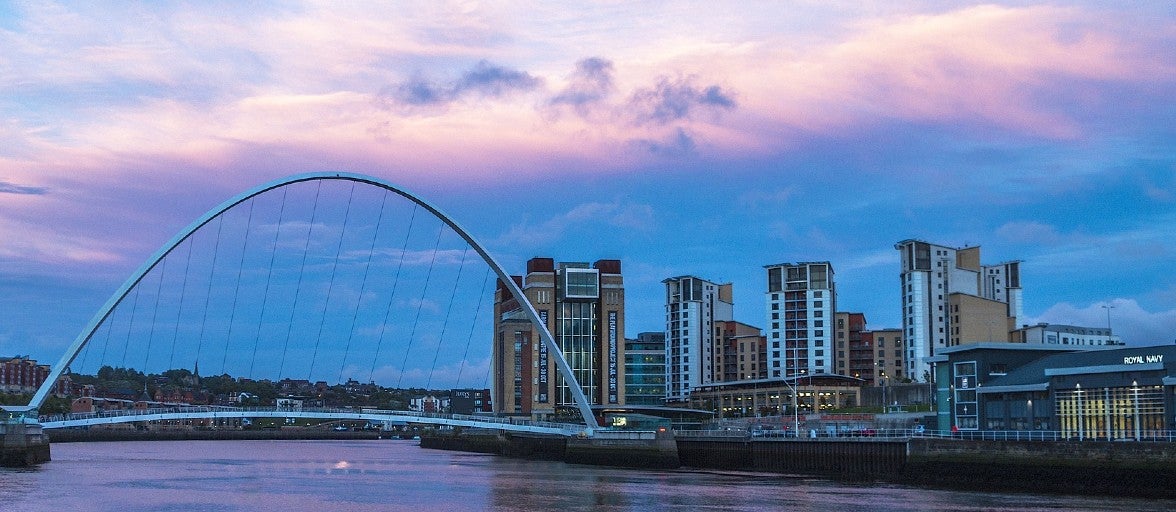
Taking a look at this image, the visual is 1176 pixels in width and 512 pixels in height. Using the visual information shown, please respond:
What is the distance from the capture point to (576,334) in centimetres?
14412

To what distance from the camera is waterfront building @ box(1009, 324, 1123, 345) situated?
486 feet

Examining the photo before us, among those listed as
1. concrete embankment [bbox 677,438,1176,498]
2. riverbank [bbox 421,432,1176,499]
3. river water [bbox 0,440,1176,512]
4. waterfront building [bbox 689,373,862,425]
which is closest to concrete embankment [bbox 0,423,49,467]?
river water [bbox 0,440,1176,512]

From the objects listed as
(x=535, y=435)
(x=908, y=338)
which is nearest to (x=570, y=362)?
(x=535, y=435)

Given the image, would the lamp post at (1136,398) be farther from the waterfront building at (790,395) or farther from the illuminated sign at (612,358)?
the waterfront building at (790,395)

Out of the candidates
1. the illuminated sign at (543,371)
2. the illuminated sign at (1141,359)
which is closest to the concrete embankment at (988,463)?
the illuminated sign at (1141,359)

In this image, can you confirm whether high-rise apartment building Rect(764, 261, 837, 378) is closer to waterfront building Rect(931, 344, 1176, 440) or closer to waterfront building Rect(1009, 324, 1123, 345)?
waterfront building Rect(1009, 324, 1123, 345)

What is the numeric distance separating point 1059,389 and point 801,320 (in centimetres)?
11062

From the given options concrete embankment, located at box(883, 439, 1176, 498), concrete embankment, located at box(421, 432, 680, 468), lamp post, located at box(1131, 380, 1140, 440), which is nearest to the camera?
concrete embankment, located at box(883, 439, 1176, 498)

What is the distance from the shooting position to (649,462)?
91438mm

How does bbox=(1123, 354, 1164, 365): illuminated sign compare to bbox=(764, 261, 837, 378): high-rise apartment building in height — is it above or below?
below

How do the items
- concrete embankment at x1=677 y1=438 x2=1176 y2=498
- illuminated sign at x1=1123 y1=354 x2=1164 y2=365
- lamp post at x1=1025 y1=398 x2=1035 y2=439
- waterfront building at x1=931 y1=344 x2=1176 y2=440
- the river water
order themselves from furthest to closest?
lamp post at x1=1025 y1=398 x2=1035 y2=439 < waterfront building at x1=931 y1=344 x2=1176 y2=440 < illuminated sign at x1=1123 y1=354 x2=1164 y2=365 < the river water < concrete embankment at x1=677 y1=438 x2=1176 y2=498

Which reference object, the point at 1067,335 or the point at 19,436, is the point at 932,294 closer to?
the point at 1067,335

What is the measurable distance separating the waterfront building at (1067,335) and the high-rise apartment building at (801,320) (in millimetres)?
28244

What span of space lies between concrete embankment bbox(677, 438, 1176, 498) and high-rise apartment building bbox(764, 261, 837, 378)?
92044 millimetres
